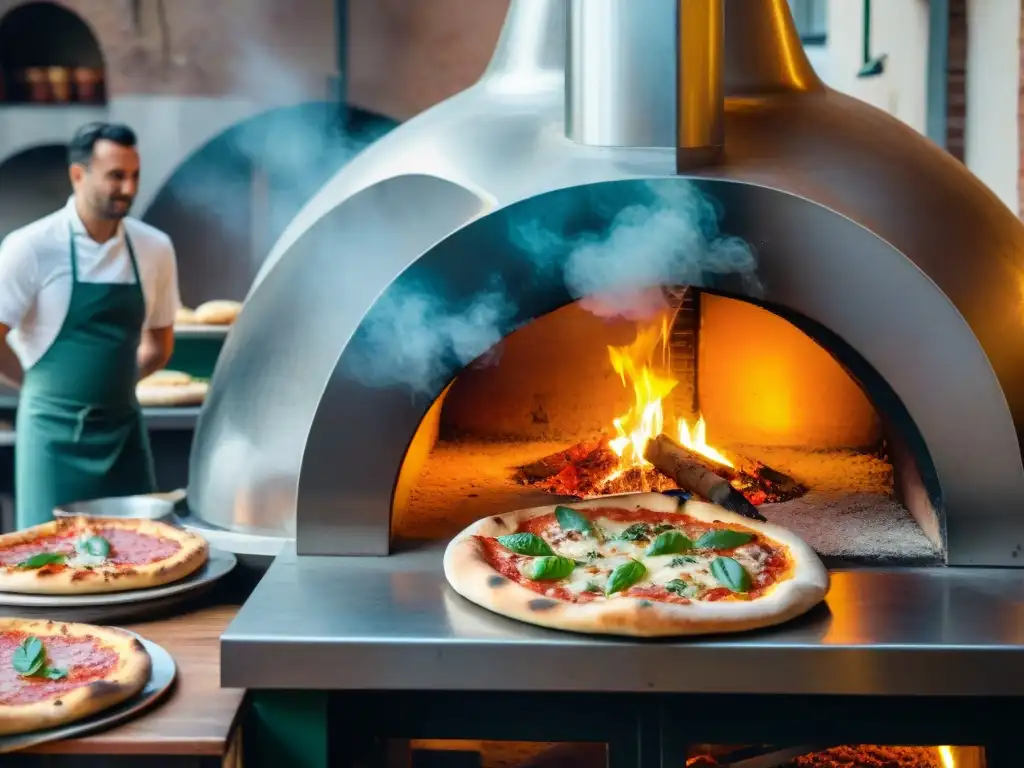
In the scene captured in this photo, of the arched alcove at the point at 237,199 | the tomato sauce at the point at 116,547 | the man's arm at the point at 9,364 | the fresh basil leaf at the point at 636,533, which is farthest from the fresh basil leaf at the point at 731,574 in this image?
the arched alcove at the point at 237,199

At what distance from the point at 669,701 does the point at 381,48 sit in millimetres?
5727

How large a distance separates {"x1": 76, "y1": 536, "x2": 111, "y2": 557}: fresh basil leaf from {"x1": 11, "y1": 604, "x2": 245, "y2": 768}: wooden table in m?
0.48

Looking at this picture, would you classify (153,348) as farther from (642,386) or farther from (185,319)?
(642,386)

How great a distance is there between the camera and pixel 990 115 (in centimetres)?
484

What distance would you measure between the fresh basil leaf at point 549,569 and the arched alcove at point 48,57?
226 inches

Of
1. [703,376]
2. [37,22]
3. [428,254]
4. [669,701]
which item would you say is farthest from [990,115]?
[37,22]

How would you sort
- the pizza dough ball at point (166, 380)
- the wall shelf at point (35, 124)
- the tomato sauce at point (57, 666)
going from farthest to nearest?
the wall shelf at point (35, 124), the pizza dough ball at point (166, 380), the tomato sauce at point (57, 666)

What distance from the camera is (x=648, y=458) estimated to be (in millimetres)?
3039

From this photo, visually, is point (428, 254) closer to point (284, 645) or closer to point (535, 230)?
point (535, 230)

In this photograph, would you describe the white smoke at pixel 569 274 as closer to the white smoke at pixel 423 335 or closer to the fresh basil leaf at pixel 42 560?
the white smoke at pixel 423 335

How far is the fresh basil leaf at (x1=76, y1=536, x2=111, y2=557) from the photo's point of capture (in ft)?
8.37

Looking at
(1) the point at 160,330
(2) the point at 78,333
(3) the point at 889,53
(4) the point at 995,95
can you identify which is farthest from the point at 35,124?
(4) the point at 995,95

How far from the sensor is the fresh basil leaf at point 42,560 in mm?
2457

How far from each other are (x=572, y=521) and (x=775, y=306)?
57 centimetres
